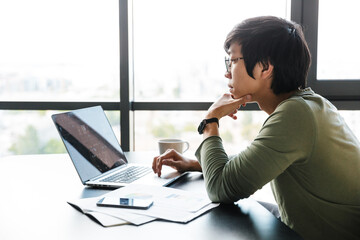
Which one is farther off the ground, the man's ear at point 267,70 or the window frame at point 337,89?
the man's ear at point 267,70

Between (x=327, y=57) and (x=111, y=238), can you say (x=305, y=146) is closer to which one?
(x=111, y=238)

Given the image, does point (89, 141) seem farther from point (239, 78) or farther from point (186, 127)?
point (186, 127)

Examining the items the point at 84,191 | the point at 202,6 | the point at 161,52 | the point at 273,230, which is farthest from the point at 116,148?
the point at 202,6

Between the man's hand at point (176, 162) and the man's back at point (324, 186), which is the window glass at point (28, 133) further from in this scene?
the man's back at point (324, 186)

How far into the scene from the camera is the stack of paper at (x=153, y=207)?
882mm

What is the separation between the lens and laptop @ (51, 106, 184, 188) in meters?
1.21

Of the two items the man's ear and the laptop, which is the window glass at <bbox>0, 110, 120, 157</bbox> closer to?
the laptop

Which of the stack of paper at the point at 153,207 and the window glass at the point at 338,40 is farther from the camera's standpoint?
the window glass at the point at 338,40

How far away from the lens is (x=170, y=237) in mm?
788

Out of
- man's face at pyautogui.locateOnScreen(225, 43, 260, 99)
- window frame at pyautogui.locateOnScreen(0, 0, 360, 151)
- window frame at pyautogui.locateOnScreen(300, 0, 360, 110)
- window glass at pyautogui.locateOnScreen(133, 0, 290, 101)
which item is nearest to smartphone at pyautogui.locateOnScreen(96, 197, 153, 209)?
man's face at pyautogui.locateOnScreen(225, 43, 260, 99)

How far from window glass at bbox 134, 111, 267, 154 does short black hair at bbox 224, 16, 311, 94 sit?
1.28 m

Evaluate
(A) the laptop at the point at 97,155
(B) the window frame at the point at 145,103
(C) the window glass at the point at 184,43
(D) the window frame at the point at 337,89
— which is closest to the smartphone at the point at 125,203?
(A) the laptop at the point at 97,155

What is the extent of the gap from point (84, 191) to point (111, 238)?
Answer: 14.9 inches

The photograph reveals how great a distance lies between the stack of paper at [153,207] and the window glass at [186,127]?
1.40m
